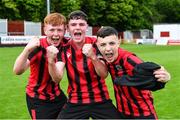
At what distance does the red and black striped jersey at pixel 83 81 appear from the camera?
19.3 feet

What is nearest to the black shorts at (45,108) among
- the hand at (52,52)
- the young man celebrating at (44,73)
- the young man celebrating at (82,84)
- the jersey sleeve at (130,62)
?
the young man celebrating at (44,73)

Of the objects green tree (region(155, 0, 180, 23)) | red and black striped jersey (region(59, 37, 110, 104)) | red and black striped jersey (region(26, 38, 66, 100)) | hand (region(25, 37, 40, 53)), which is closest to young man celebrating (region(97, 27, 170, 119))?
red and black striped jersey (region(59, 37, 110, 104))

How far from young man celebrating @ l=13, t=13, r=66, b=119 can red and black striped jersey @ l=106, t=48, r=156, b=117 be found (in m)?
0.84

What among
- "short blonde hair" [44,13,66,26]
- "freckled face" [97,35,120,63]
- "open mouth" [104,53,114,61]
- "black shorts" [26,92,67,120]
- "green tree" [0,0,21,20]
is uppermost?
"green tree" [0,0,21,20]

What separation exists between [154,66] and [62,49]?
4.89 feet

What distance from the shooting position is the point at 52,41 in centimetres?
609

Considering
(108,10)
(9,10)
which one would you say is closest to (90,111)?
(9,10)

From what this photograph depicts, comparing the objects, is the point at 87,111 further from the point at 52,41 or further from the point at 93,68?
the point at 52,41

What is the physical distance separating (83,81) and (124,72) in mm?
611

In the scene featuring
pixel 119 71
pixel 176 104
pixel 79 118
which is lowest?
pixel 176 104

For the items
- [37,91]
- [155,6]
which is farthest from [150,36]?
[37,91]

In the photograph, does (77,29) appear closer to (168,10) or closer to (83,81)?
(83,81)

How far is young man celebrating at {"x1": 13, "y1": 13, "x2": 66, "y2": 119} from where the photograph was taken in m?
5.98

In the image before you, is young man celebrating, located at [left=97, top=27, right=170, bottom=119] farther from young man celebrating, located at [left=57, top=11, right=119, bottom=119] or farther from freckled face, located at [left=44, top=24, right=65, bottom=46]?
freckled face, located at [left=44, top=24, right=65, bottom=46]
